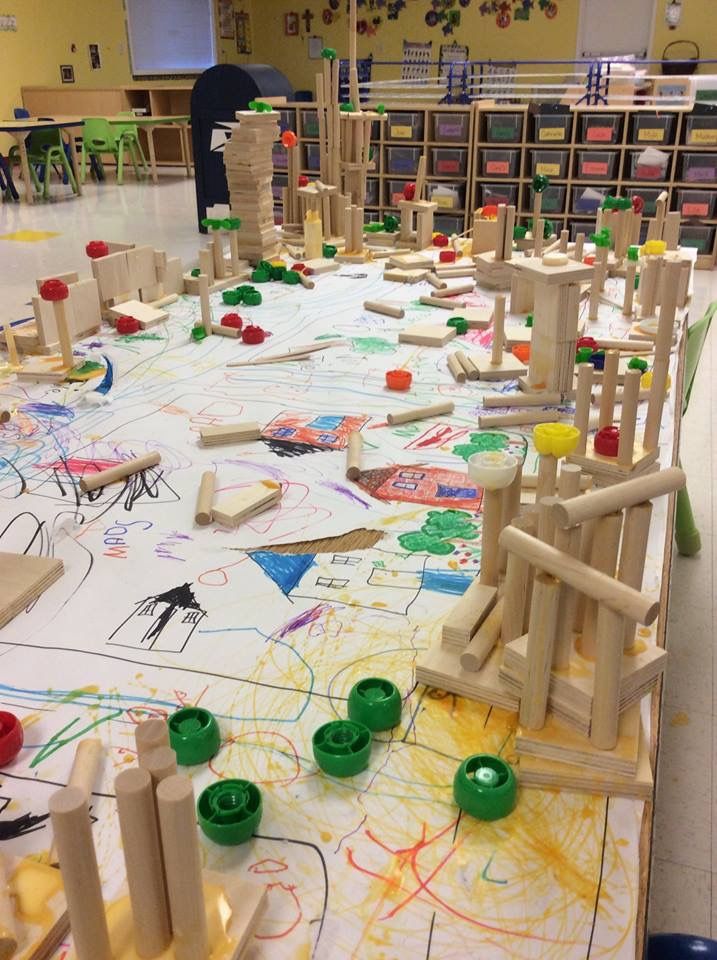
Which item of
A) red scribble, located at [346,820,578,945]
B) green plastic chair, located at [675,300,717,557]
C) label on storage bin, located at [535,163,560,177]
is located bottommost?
green plastic chair, located at [675,300,717,557]

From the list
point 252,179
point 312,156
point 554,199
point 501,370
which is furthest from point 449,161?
point 501,370

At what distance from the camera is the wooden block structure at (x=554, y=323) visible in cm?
165

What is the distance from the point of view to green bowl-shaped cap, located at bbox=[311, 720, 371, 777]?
0.80 meters

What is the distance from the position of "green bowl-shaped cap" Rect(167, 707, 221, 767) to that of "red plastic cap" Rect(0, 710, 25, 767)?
155 mm

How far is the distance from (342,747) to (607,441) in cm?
55

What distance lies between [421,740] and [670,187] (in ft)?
15.3

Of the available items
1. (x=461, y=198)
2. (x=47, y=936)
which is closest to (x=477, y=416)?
(x=47, y=936)

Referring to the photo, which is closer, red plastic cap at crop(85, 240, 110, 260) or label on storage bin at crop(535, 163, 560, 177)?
red plastic cap at crop(85, 240, 110, 260)

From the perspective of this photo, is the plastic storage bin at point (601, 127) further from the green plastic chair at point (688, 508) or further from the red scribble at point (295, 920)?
the red scribble at point (295, 920)

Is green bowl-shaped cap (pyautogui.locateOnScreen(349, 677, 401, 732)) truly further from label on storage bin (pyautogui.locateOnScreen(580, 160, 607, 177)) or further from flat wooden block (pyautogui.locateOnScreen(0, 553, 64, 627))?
label on storage bin (pyautogui.locateOnScreen(580, 160, 607, 177))

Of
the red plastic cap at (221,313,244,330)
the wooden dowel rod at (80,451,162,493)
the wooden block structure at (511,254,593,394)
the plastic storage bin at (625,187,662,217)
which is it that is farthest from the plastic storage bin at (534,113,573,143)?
the wooden dowel rod at (80,451,162,493)

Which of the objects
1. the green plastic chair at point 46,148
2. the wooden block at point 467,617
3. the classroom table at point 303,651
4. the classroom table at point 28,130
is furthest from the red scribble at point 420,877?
the green plastic chair at point 46,148

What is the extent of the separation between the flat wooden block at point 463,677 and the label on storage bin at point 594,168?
4.49m

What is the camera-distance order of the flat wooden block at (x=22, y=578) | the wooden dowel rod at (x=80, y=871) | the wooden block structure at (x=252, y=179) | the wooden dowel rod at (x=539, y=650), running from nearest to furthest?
the wooden dowel rod at (x=80, y=871)
the wooden dowel rod at (x=539, y=650)
the flat wooden block at (x=22, y=578)
the wooden block structure at (x=252, y=179)
